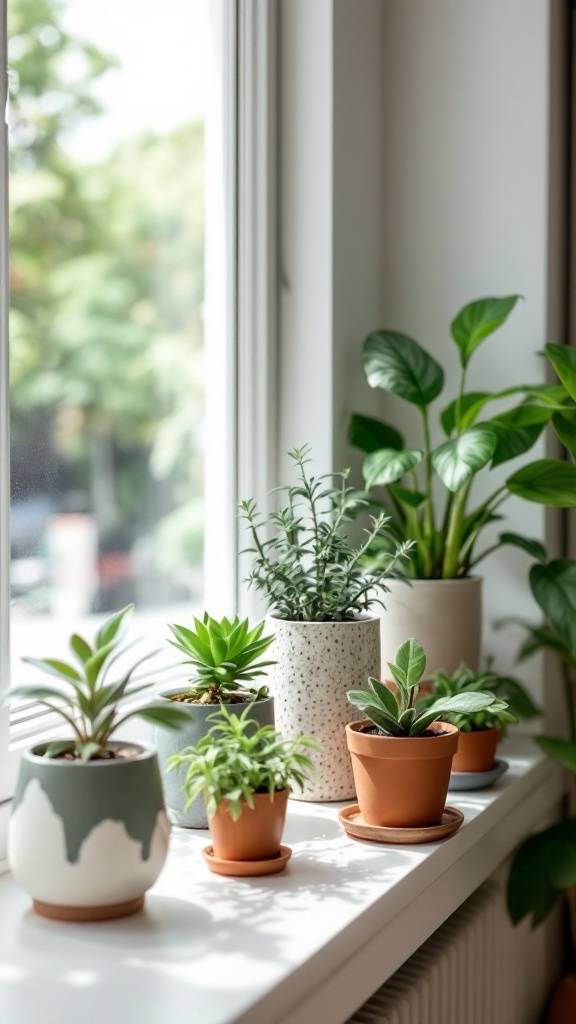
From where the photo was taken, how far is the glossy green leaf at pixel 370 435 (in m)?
1.62

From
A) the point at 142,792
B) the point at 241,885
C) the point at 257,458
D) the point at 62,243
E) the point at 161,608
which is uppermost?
the point at 62,243

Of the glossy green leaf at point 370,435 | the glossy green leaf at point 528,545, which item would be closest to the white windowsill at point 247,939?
the glossy green leaf at point 528,545

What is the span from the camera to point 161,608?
67.2 inches

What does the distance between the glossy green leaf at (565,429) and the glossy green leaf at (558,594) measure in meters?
0.20

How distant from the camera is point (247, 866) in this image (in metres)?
1.07

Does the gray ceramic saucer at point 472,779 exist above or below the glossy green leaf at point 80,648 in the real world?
below

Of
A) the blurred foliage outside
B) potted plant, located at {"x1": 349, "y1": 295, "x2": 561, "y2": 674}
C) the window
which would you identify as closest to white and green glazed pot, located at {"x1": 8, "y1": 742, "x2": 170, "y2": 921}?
the window

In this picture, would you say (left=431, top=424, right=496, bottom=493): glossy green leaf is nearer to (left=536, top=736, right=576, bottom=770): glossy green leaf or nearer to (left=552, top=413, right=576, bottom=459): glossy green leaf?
(left=552, top=413, right=576, bottom=459): glossy green leaf

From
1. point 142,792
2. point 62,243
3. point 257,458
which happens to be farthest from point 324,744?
point 62,243

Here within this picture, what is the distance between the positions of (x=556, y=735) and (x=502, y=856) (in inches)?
15.6

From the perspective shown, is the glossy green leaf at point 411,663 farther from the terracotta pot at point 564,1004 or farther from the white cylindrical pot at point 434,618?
the terracotta pot at point 564,1004

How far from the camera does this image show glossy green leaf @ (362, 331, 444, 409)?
5.09 ft

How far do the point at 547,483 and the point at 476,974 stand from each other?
72 centimetres

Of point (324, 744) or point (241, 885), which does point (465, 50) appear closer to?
point (324, 744)
